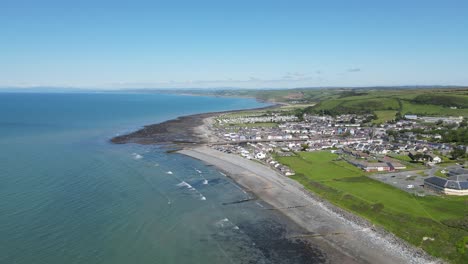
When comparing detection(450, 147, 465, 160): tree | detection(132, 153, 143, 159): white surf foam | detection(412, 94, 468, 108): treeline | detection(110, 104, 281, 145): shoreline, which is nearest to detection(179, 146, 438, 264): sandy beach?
detection(132, 153, 143, 159): white surf foam

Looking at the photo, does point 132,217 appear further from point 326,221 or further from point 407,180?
point 407,180

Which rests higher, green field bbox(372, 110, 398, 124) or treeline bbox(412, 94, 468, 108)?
treeline bbox(412, 94, 468, 108)

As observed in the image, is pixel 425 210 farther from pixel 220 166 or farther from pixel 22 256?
pixel 22 256

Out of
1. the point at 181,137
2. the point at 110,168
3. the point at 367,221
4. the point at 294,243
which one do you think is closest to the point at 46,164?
the point at 110,168

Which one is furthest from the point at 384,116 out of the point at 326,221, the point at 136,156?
the point at 326,221

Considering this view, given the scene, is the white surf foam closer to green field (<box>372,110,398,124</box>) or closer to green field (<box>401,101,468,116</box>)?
green field (<box>372,110,398,124</box>)

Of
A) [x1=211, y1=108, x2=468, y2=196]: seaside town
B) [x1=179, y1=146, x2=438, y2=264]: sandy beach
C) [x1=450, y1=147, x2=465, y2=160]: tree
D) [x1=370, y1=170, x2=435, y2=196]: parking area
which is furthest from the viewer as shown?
[x1=450, y1=147, x2=465, y2=160]: tree
